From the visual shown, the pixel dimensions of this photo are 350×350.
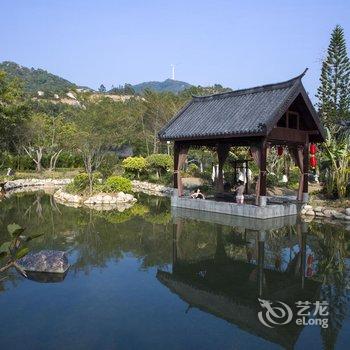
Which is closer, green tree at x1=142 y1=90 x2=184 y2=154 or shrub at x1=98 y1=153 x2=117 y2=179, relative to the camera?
shrub at x1=98 y1=153 x2=117 y2=179

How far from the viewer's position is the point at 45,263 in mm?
8797

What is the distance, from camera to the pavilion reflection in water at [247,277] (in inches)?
259

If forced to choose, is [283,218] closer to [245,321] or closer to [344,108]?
[245,321]

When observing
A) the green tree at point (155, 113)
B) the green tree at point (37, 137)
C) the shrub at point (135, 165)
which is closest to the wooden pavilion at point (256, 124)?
the shrub at point (135, 165)

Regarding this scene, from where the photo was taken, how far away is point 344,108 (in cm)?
3272

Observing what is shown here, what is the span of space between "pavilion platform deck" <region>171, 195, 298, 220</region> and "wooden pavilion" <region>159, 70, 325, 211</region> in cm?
34

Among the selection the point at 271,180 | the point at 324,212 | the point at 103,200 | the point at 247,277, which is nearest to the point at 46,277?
the point at 247,277

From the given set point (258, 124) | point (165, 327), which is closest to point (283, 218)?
A: point (258, 124)

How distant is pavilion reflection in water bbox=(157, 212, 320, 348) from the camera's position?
659cm

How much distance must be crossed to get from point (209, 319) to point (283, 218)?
9.96 metres

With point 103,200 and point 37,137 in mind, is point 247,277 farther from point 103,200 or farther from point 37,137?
point 37,137

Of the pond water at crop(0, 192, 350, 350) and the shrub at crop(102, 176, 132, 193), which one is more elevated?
the shrub at crop(102, 176, 132, 193)

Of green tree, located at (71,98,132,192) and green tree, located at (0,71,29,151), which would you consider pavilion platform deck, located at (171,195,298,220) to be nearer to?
green tree, located at (71,98,132,192)

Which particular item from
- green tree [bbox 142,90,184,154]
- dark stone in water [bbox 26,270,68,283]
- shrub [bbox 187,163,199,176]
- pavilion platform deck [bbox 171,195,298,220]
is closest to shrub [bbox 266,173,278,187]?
pavilion platform deck [bbox 171,195,298,220]
